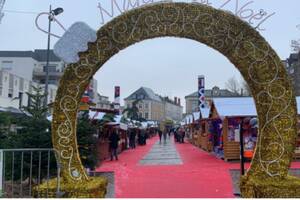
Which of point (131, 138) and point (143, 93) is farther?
point (143, 93)

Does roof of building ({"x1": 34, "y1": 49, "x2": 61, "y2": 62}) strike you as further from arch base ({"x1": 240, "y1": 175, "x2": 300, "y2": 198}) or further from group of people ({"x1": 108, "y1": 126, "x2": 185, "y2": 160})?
arch base ({"x1": 240, "y1": 175, "x2": 300, "y2": 198})

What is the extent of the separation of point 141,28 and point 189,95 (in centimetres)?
11538

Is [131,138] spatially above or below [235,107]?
below

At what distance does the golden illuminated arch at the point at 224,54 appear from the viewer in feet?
24.0

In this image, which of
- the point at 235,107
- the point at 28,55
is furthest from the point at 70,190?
the point at 28,55

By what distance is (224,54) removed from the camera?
24.7 feet

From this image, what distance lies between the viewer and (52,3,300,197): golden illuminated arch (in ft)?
24.0

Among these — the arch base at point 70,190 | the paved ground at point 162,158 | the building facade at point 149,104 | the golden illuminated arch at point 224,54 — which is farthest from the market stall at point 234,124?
the building facade at point 149,104

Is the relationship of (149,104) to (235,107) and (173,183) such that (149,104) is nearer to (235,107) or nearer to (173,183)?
(235,107)

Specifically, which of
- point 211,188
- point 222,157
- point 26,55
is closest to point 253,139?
point 222,157

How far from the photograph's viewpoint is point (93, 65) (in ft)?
24.7

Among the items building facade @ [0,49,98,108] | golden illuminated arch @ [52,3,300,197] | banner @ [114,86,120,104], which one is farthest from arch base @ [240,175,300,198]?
building facade @ [0,49,98,108]

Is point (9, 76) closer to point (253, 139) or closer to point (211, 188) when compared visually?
point (253, 139)

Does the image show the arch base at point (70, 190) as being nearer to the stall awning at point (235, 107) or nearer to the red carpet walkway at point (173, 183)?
the red carpet walkway at point (173, 183)
